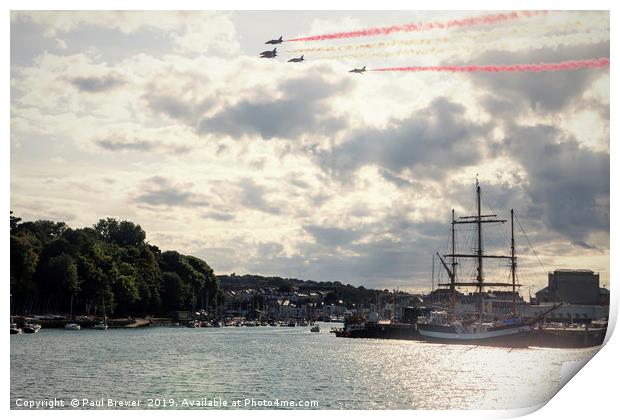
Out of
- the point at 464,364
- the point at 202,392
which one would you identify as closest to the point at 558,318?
the point at 464,364

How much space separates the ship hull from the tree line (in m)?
51.1

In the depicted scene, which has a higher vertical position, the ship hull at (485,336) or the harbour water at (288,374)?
the ship hull at (485,336)

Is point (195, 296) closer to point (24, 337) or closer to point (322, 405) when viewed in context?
point (24, 337)

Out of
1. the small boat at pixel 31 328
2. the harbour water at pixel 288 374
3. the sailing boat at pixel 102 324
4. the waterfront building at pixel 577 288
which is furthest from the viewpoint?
the sailing boat at pixel 102 324

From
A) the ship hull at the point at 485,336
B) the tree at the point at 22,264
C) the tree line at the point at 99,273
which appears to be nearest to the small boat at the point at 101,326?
the tree line at the point at 99,273

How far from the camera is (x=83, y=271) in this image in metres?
128

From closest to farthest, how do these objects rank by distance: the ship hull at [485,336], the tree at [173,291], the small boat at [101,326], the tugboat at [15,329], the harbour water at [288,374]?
the harbour water at [288,374] → the ship hull at [485,336] → the tugboat at [15,329] → the small boat at [101,326] → the tree at [173,291]

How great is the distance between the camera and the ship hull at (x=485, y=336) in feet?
346

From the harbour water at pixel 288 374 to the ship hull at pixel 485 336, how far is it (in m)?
6.38

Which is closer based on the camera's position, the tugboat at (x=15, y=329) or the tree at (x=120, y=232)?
the tugboat at (x=15, y=329)

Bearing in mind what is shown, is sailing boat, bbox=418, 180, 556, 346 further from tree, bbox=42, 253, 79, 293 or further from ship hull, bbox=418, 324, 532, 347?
tree, bbox=42, 253, 79, 293

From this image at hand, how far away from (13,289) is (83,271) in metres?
19.3

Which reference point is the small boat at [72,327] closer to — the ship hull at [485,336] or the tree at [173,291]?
the tree at [173,291]
